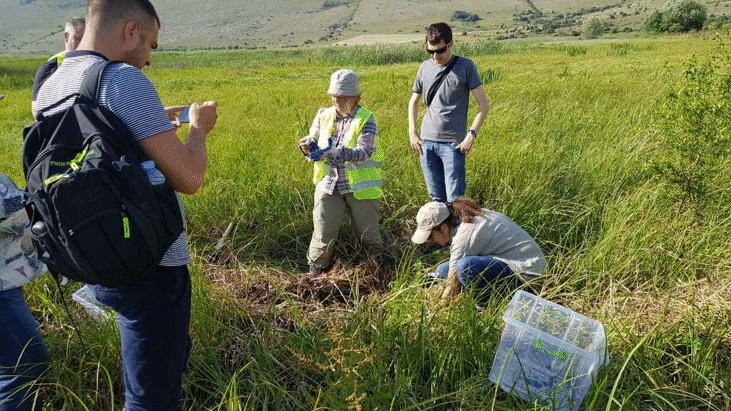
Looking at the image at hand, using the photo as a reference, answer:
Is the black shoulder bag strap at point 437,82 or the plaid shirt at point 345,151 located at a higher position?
the black shoulder bag strap at point 437,82

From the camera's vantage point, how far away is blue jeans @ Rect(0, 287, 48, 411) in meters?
1.54

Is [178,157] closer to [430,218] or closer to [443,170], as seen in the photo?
[430,218]

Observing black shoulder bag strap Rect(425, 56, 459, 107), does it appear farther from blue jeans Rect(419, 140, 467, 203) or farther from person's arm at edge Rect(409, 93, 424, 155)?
blue jeans Rect(419, 140, 467, 203)

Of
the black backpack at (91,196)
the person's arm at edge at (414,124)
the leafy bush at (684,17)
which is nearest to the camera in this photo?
the black backpack at (91,196)

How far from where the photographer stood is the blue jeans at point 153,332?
1.33m

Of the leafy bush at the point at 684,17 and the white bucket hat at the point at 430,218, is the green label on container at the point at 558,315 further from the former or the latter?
the leafy bush at the point at 684,17

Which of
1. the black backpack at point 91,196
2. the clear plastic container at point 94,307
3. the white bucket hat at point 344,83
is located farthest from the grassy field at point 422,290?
the white bucket hat at point 344,83

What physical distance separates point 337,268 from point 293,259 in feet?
1.33

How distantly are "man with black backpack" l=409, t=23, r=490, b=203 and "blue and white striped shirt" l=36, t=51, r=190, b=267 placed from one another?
2.43m

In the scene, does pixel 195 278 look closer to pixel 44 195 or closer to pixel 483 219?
pixel 44 195

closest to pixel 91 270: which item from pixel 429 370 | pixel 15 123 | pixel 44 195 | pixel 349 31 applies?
pixel 44 195

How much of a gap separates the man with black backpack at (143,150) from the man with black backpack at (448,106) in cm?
218

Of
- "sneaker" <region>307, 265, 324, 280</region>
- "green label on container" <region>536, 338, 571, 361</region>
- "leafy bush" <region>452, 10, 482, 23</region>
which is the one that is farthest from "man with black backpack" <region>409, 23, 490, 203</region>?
"leafy bush" <region>452, 10, 482, 23</region>

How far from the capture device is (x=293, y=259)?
11.1 ft
